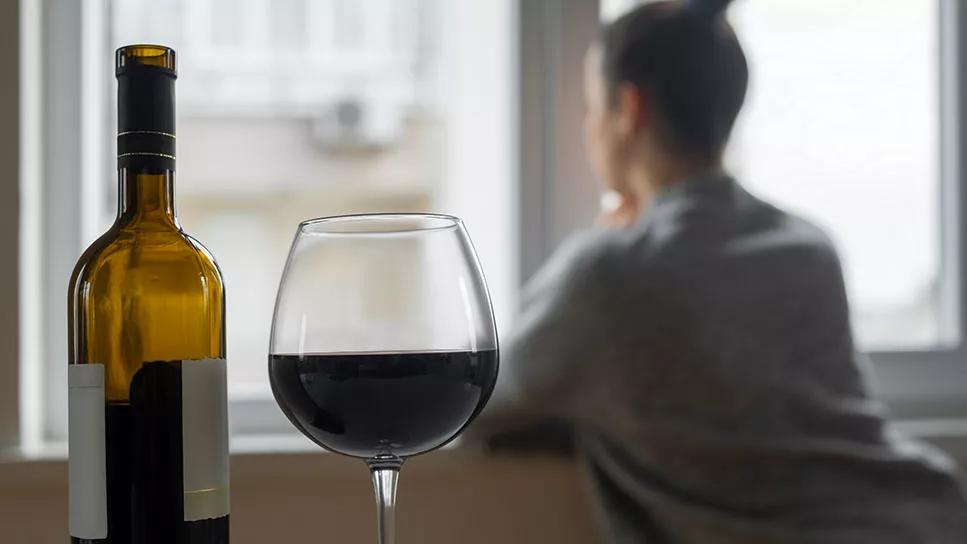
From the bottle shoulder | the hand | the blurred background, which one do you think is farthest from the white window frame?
the bottle shoulder

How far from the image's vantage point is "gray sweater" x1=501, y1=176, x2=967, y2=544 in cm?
133

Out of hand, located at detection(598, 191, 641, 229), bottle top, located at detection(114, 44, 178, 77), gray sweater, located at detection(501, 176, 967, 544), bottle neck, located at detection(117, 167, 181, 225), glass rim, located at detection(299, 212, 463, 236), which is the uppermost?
bottle top, located at detection(114, 44, 178, 77)

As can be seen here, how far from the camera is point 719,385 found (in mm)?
1348

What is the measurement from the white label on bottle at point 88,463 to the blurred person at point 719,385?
2.85 feet

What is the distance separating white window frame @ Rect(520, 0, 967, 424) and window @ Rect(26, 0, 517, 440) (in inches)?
1.7

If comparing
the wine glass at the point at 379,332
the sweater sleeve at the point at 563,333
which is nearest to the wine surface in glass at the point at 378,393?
the wine glass at the point at 379,332

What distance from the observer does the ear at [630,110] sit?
5.00 feet

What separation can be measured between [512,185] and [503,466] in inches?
19.6

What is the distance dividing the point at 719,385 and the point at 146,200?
2.89ft

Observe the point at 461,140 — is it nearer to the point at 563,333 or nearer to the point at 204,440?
the point at 563,333

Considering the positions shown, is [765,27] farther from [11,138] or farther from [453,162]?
[11,138]

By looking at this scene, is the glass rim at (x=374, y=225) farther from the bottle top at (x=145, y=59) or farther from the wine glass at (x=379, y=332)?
the bottle top at (x=145, y=59)

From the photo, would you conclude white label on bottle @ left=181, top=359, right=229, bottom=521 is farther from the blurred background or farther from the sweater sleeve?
the blurred background

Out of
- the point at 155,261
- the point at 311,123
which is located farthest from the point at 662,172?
the point at 155,261
